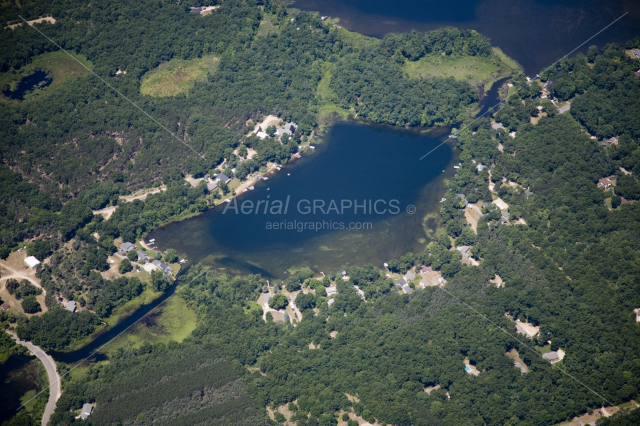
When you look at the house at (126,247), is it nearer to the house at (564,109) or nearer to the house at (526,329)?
the house at (526,329)

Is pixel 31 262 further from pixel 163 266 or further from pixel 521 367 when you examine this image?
pixel 521 367

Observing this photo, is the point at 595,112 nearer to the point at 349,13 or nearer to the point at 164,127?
the point at 349,13

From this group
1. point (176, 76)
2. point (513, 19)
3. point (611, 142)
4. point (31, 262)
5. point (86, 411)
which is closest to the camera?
point (86, 411)

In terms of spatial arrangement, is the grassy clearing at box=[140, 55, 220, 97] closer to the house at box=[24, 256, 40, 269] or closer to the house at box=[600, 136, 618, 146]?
the house at box=[24, 256, 40, 269]

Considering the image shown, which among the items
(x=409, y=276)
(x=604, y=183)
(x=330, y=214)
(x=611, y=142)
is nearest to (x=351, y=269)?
(x=409, y=276)

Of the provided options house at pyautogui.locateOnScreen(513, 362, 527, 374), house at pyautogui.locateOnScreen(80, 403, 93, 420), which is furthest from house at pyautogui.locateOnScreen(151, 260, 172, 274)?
house at pyautogui.locateOnScreen(513, 362, 527, 374)

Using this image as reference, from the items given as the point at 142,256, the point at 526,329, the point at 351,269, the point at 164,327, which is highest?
the point at 526,329

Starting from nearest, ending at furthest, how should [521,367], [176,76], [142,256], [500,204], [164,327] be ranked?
[521,367]
[164,327]
[142,256]
[500,204]
[176,76]
